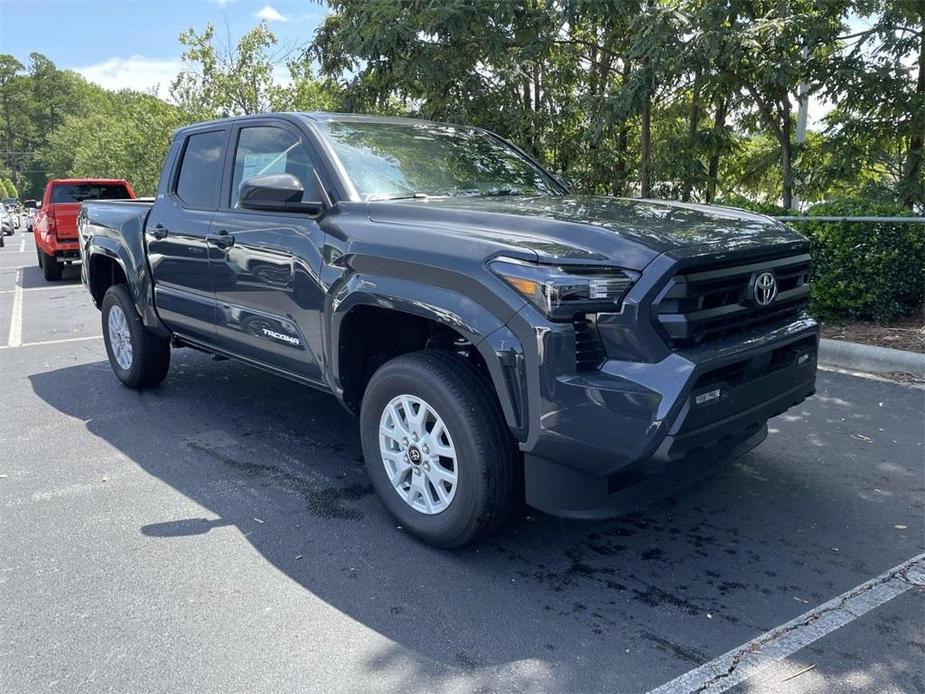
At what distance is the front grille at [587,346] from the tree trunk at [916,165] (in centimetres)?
668

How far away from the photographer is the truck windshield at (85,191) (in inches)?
610

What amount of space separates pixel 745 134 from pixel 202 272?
7574 mm

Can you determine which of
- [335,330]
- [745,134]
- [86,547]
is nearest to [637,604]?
[335,330]

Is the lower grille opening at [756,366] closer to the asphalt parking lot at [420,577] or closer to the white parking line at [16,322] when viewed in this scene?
the asphalt parking lot at [420,577]

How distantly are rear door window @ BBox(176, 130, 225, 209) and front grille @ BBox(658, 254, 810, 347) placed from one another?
313 cm

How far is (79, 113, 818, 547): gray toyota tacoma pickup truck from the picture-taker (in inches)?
113

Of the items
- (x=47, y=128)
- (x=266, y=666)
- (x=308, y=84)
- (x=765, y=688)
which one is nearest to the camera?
(x=765, y=688)

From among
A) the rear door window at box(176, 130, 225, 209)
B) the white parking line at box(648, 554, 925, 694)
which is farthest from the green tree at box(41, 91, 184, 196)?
the white parking line at box(648, 554, 925, 694)

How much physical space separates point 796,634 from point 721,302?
4.15 feet

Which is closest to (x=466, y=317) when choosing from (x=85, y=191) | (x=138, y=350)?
(x=138, y=350)

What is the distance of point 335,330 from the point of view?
12.4ft

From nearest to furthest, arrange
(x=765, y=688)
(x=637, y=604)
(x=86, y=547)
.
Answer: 1. (x=765, y=688)
2. (x=637, y=604)
3. (x=86, y=547)

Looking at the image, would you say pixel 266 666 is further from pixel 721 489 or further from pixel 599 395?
pixel 721 489

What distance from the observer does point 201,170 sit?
201 inches
